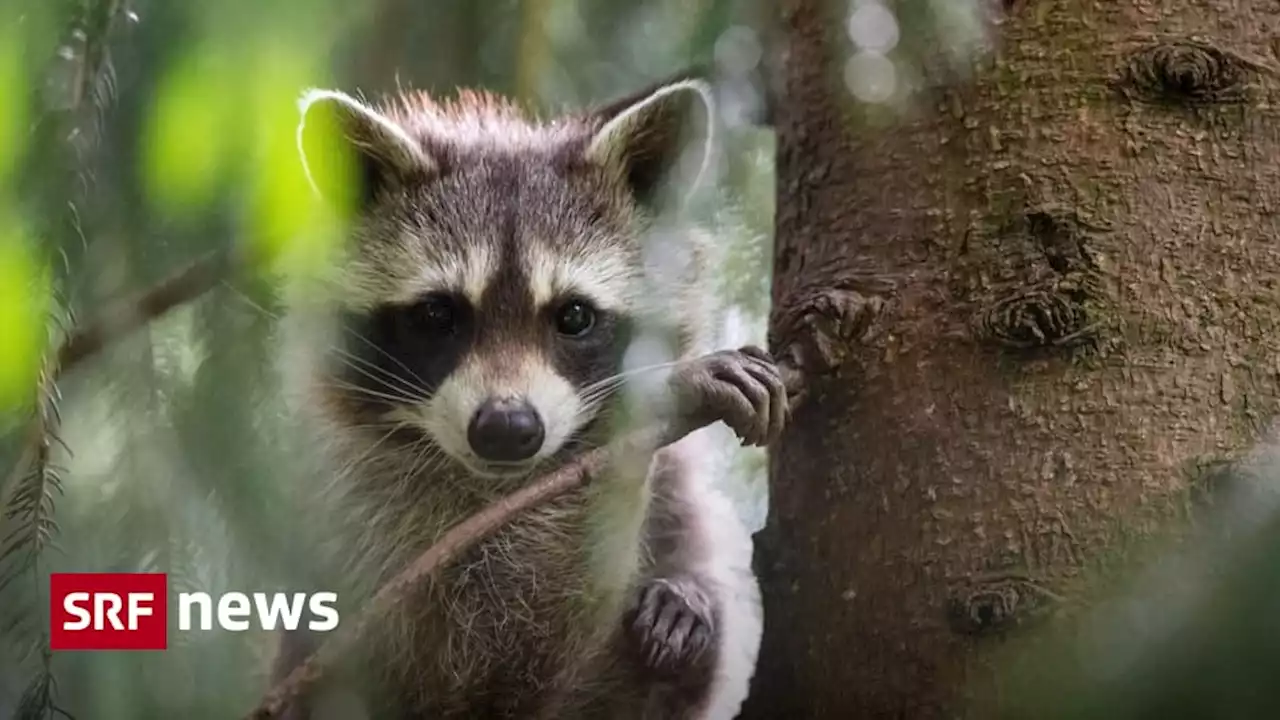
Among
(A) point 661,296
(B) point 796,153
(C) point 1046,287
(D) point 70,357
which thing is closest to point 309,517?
(D) point 70,357

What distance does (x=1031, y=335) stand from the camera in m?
0.91

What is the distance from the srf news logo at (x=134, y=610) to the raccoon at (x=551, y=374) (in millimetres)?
37

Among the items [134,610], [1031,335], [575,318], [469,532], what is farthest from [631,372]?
[134,610]

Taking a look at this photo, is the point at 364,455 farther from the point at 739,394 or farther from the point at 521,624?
the point at 739,394

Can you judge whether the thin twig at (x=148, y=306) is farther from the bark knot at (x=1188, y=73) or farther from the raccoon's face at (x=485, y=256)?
the bark knot at (x=1188, y=73)

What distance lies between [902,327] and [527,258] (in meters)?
0.27

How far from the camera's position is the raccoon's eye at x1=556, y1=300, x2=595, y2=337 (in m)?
0.97

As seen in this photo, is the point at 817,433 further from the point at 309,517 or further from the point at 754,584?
the point at 309,517

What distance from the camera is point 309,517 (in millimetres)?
1018

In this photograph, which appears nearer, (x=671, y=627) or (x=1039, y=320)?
(x=1039, y=320)

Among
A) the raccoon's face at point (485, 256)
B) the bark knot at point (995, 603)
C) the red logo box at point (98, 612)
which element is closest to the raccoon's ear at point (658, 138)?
the raccoon's face at point (485, 256)

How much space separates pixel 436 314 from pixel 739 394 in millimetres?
225

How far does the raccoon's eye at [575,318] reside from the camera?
3.20ft

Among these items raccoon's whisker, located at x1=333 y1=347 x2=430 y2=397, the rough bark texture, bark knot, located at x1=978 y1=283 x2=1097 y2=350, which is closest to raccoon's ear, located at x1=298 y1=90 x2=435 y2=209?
raccoon's whisker, located at x1=333 y1=347 x2=430 y2=397
